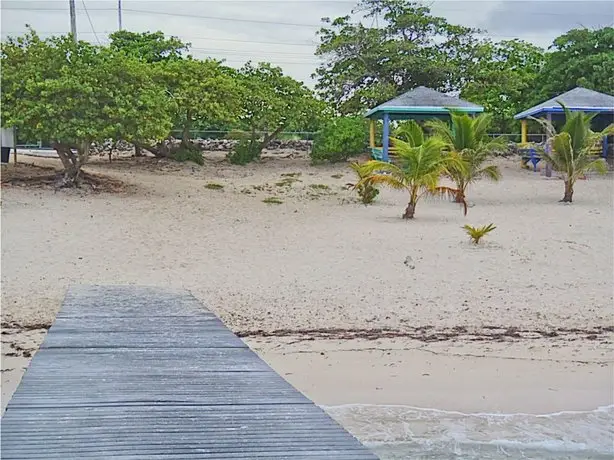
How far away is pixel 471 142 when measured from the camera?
16.8 metres

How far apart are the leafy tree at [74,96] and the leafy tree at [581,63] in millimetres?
14708

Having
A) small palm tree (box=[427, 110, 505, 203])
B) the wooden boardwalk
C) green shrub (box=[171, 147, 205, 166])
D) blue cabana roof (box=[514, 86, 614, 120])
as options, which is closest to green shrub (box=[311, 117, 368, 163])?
green shrub (box=[171, 147, 205, 166])

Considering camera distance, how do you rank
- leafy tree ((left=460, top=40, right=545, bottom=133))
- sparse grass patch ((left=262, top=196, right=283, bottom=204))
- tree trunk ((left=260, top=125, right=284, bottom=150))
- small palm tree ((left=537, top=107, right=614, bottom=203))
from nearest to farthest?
1. small palm tree ((left=537, top=107, right=614, bottom=203))
2. sparse grass patch ((left=262, top=196, right=283, bottom=204))
3. tree trunk ((left=260, top=125, right=284, bottom=150))
4. leafy tree ((left=460, top=40, right=545, bottom=133))

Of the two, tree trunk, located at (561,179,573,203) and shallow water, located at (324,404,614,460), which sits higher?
tree trunk, located at (561,179,573,203)

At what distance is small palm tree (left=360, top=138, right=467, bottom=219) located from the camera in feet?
47.6

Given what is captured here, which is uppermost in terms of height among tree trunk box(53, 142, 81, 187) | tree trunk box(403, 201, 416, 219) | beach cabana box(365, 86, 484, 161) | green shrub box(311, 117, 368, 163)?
beach cabana box(365, 86, 484, 161)

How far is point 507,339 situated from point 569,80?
2012 cm

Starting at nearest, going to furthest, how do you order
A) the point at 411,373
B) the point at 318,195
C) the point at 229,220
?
the point at 411,373
the point at 229,220
the point at 318,195

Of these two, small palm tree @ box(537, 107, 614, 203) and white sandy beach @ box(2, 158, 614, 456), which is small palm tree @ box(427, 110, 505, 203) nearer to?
white sandy beach @ box(2, 158, 614, 456)

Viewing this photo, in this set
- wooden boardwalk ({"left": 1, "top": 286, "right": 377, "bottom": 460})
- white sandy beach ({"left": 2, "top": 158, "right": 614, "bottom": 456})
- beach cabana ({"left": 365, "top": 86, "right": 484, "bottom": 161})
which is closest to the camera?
wooden boardwalk ({"left": 1, "top": 286, "right": 377, "bottom": 460})

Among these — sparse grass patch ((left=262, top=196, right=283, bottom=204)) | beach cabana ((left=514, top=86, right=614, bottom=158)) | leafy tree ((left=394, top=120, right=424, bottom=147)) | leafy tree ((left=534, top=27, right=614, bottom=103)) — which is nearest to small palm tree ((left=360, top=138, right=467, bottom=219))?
leafy tree ((left=394, top=120, right=424, bottom=147))

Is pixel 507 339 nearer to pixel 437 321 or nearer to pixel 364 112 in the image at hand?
pixel 437 321

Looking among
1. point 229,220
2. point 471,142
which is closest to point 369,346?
point 229,220

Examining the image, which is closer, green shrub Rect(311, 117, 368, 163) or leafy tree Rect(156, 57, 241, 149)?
leafy tree Rect(156, 57, 241, 149)
